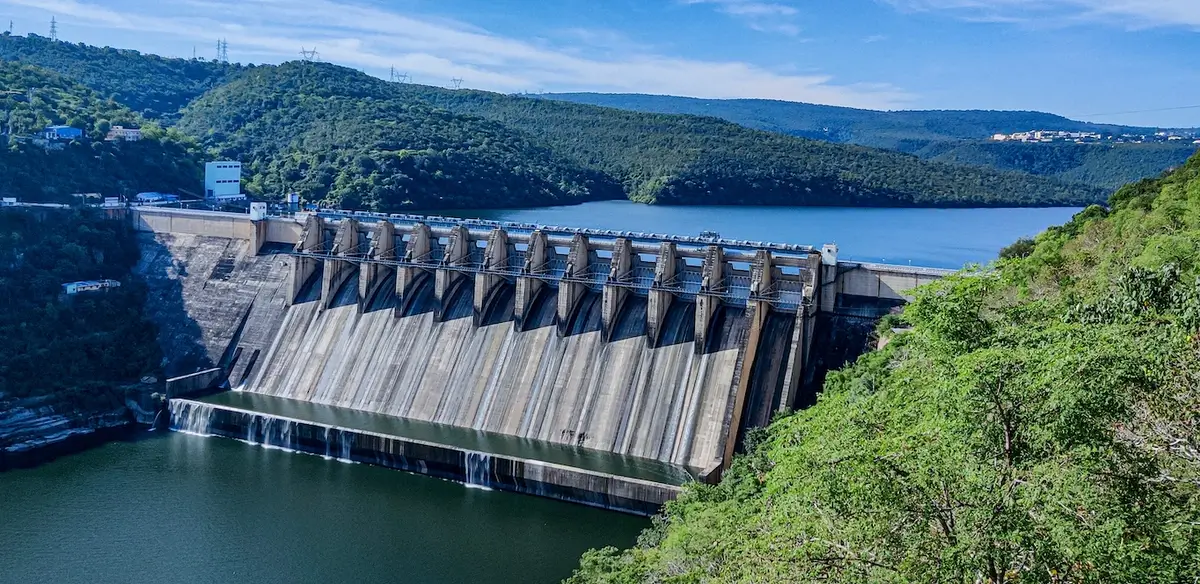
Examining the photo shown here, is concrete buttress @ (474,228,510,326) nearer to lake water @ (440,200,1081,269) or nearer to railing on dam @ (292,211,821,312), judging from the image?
railing on dam @ (292,211,821,312)

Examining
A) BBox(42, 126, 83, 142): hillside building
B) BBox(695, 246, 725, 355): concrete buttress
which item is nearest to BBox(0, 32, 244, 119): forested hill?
BBox(42, 126, 83, 142): hillside building

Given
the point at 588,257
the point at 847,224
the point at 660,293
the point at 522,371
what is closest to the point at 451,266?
the point at 588,257

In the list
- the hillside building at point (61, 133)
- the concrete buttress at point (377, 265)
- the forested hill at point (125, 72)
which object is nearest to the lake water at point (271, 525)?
the concrete buttress at point (377, 265)

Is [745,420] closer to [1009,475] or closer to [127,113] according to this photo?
[1009,475]

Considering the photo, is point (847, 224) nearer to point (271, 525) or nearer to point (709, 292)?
point (709, 292)

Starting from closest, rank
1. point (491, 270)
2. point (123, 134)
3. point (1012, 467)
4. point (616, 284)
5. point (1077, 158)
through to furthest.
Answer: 1. point (1012, 467)
2. point (616, 284)
3. point (491, 270)
4. point (123, 134)
5. point (1077, 158)

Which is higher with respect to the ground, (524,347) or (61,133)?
(61,133)
